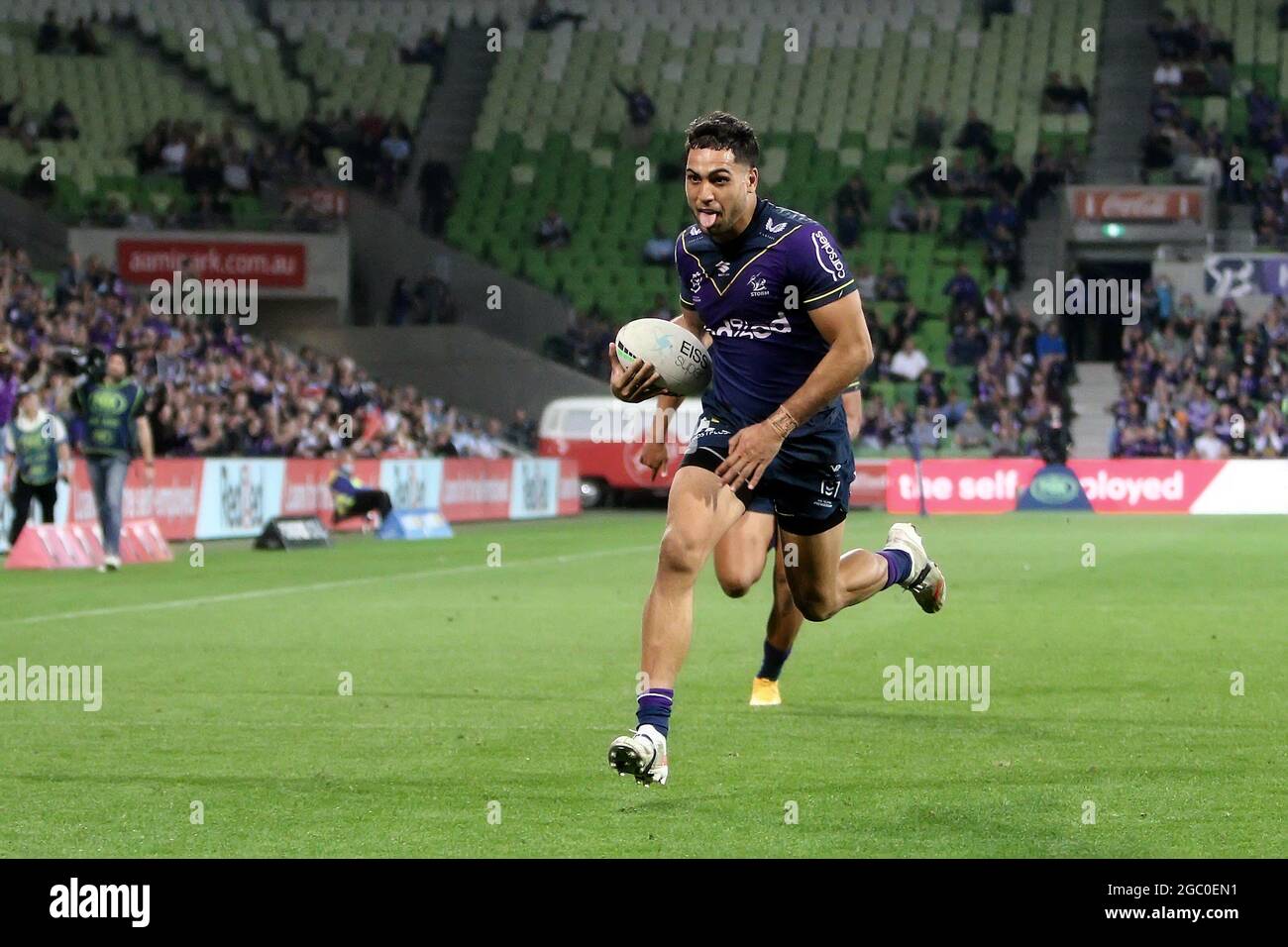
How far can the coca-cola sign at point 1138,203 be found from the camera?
44.5 meters

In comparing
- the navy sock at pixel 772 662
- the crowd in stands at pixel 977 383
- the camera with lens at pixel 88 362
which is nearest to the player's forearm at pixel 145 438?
the camera with lens at pixel 88 362

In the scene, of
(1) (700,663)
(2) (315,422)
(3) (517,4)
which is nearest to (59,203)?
(2) (315,422)

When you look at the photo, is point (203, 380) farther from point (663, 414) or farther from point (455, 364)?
point (663, 414)

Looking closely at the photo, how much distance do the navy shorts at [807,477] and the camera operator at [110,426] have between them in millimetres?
12797

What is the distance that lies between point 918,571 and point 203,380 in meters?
23.3

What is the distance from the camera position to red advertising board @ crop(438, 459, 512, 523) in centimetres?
3434

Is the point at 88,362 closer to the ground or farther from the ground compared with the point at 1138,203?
closer to the ground

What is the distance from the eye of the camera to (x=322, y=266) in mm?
43469

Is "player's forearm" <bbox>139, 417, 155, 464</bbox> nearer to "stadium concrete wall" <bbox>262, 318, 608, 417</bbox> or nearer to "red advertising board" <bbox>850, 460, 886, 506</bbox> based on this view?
"red advertising board" <bbox>850, 460, 886, 506</bbox>

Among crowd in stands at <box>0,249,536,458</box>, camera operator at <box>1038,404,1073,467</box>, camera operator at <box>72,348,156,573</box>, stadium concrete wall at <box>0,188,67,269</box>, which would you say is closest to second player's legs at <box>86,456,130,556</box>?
camera operator at <box>72,348,156,573</box>

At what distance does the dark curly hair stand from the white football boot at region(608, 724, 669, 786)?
2.32 metres

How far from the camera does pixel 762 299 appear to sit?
335 inches

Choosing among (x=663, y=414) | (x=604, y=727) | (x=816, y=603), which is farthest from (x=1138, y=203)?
(x=663, y=414)

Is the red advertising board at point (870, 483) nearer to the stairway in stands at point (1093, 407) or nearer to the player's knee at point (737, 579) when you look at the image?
the stairway in stands at point (1093, 407)
